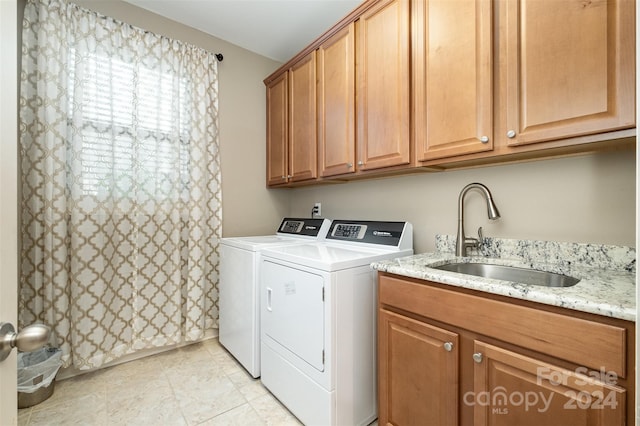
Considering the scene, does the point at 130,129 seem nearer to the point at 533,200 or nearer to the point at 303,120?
the point at 303,120

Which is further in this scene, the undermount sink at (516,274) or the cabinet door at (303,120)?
the cabinet door at (303,120)

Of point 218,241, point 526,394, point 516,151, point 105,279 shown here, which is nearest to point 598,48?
point 516,151

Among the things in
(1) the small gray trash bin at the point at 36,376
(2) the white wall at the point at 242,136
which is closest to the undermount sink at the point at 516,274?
(2) the white wall at the point at 242,136

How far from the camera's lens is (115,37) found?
2027 mm

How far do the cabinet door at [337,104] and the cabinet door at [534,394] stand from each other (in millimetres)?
1303

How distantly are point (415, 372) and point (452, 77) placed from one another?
54.3 inches

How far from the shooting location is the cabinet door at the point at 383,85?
5.18 feet

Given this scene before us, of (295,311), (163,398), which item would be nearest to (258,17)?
(295,311)

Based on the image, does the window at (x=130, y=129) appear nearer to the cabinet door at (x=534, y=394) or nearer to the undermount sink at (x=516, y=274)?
the undermount sink at (x=516, y=274)

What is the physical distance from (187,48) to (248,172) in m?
1.12

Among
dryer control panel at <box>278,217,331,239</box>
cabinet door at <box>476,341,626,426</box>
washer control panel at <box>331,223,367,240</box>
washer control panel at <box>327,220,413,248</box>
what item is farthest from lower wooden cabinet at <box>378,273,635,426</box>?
dryer control panel at <box>278,217,331,239</box>

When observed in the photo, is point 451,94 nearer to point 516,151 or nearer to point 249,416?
point 516,151

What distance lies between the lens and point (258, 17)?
225 centimetres

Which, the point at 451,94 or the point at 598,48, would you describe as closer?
the point at 598,48
